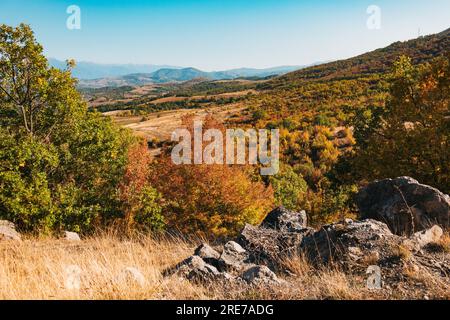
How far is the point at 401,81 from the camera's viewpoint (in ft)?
58.5

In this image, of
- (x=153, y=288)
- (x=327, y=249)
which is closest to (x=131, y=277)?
(x=153, y=288)

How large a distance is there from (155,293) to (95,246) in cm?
523

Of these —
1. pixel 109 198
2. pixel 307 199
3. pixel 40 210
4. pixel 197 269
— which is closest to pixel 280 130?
pixel 307 199

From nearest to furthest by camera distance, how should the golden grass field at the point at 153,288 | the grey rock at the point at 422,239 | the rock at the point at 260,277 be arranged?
the golden grass field at the point at 153,288 → the rock at the point at 260,277 → the grey rock at the point at 422,239

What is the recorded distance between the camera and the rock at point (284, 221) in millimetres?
10027

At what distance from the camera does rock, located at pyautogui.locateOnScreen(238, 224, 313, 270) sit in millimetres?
7535

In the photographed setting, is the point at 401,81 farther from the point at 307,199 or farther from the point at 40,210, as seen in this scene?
the point at 40,210

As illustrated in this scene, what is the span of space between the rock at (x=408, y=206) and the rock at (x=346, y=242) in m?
2.79

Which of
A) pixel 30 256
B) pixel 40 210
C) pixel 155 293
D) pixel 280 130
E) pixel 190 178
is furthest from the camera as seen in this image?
pixel 280 130

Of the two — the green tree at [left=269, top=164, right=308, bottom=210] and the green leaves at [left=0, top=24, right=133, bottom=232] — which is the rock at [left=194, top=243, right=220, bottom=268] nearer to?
the green leaves at [left=0, top=24, right=133, bottom=232]

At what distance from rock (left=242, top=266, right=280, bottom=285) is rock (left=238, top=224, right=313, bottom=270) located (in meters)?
1.26

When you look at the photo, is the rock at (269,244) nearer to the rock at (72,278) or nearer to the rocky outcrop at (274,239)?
the rocky outcrop at (274,239)

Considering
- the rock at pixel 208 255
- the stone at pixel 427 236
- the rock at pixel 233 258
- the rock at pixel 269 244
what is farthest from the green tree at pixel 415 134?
the rock at pixel 208 255

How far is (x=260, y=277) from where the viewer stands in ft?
18.4
